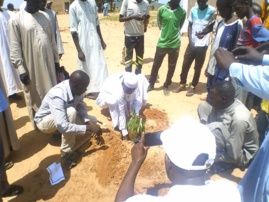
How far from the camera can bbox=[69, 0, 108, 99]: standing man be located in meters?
4.54

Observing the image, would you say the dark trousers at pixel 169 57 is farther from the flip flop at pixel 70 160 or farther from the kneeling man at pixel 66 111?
the flip flop at pixel 70 160

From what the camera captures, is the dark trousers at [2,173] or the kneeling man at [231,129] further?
the kneeling man at [231,129]

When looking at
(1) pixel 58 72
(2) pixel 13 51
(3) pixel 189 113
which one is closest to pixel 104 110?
(1) pixel 58 72

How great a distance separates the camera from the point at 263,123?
3.34m

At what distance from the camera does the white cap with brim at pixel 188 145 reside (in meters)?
1.36

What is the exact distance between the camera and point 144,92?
4.41 m

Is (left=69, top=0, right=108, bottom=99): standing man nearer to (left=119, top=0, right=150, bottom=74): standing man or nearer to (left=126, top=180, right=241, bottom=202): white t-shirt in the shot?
(left=119, top=0, right=150, bottom=74): standing man

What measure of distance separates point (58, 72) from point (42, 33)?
2.25ft

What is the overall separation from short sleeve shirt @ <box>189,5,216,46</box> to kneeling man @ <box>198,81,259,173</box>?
2.26m

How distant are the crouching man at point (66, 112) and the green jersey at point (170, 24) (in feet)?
8.37

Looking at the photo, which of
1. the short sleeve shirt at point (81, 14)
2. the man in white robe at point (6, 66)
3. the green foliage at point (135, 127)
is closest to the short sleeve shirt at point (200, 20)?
the short sleeve shirt at point (81, 14)

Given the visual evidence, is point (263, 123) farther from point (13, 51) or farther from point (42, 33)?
point (13, 51)

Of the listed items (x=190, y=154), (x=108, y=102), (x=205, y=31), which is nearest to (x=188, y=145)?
(x=190, y=154)

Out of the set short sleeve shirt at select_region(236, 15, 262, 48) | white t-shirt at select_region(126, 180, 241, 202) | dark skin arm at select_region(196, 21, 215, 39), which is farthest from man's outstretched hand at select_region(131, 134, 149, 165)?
dark skin arm at select_region(196, 21, 215, 39)
